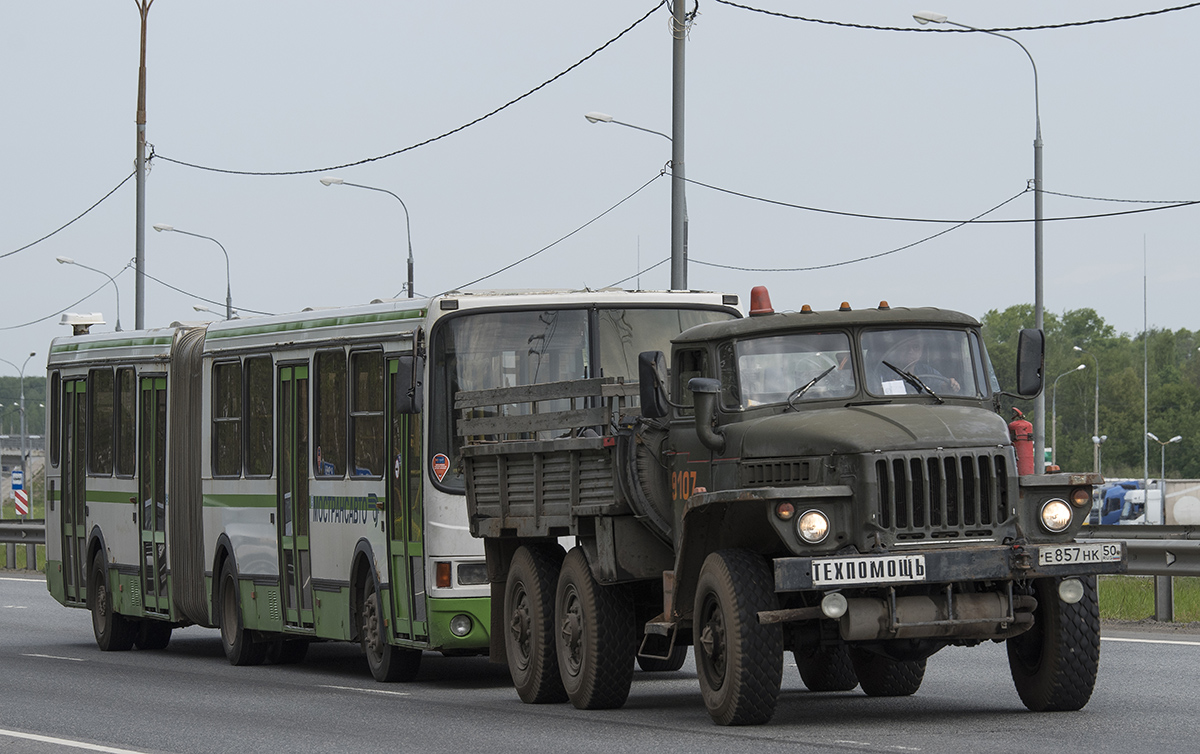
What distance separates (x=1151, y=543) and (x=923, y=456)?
28.2 feet

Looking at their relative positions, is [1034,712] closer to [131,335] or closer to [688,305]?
[688,305]

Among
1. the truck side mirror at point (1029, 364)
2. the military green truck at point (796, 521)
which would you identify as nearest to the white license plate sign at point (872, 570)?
the military green truck at point (796, 521)

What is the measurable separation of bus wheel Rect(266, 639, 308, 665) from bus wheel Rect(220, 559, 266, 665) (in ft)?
0.30

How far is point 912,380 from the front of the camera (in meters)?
12.0

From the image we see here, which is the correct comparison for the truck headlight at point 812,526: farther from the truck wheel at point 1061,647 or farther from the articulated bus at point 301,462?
the articulated bus at point 301,462

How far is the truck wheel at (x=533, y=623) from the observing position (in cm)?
1386

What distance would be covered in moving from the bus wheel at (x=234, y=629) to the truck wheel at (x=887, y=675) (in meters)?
7.37

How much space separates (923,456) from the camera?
11008 mm

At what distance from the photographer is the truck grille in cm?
1094

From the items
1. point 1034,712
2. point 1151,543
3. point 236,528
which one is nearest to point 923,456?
point 1034,712

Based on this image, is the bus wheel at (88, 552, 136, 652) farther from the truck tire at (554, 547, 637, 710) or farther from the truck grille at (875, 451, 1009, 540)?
the truck grille at (875, 451, 1009, 540)

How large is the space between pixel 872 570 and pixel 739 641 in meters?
0.83

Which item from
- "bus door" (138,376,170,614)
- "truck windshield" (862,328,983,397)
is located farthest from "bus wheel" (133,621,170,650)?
"truck windshield" (862,328,983,397)

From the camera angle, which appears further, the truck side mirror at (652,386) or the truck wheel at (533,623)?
the truck wheel at (533,623)
